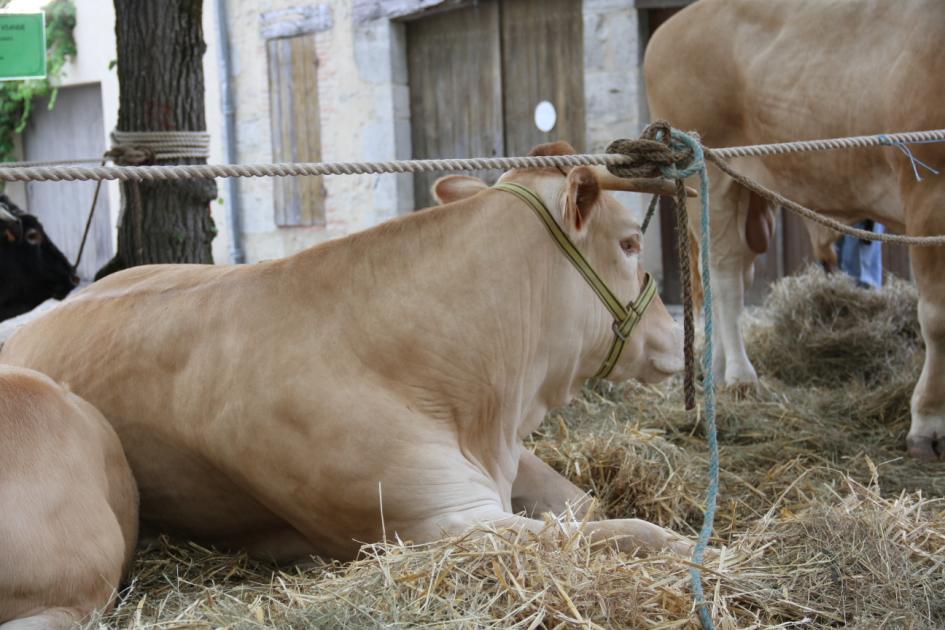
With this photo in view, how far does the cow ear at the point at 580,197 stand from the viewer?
287cm

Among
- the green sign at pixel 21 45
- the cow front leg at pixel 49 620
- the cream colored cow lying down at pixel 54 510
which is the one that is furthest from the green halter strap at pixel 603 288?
the green sign at pixel 21 45

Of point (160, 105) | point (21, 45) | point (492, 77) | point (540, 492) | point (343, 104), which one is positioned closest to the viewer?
point (540, 492)

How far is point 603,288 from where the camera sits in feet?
10.2

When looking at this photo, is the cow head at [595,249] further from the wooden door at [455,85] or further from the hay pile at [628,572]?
the wooden door at [455,85]

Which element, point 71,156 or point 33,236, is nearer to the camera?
point 33,236

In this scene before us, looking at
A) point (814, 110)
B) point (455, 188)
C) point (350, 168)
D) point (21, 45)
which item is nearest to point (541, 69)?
point (814, 110)

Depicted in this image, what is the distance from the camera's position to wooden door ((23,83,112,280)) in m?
A: 15.3

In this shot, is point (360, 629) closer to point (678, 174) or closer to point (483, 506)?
point (483, 506)

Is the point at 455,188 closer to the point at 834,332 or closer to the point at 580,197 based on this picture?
the point at 580,197

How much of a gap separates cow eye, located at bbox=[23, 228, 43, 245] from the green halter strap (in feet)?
17.0

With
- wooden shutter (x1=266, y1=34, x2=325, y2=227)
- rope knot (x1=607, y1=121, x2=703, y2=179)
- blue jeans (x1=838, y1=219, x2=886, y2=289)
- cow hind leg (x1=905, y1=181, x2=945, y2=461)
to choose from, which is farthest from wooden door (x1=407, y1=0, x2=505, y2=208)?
rope knot (x1=607, y1=121, x2=703, y2=179)

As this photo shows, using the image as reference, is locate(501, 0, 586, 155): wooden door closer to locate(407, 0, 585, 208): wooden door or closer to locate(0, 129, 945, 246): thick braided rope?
locate(407, 0, 585, 208): wooden door

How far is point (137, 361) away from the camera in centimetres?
302

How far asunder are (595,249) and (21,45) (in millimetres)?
3289
